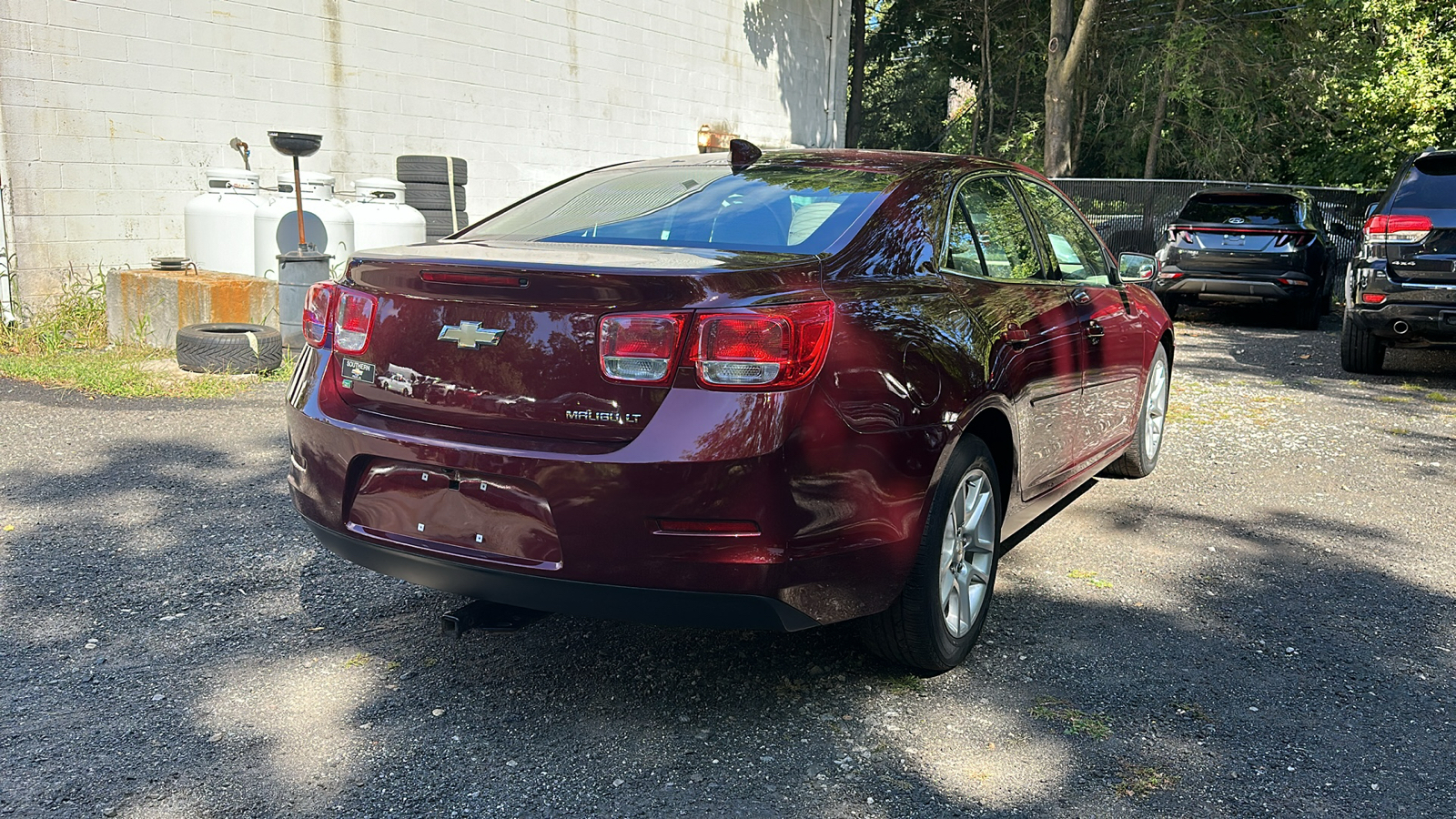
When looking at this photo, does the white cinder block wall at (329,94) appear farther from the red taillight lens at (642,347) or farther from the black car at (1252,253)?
the red taillight lens at (642,347)

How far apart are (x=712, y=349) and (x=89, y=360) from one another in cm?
702

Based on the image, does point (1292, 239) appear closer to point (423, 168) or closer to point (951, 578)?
point (423, 168)

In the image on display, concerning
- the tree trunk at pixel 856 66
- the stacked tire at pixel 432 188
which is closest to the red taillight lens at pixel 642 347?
the stacked tire at pixel 432 188

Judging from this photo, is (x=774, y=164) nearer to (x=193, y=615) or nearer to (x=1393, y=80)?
(x=193, y=615)

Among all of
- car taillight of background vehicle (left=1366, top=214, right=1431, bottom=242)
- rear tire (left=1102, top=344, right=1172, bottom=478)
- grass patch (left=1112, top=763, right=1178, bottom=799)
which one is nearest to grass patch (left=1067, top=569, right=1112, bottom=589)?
rear tire (left=1102, top=344, right=1172, bottom=478)

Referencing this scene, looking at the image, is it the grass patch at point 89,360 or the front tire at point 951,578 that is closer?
the front tire at point 951,578

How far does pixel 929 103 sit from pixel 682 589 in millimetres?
40437

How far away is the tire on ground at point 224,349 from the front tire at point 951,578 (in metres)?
5.91

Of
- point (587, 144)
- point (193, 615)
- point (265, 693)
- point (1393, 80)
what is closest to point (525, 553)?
point (265, 693)

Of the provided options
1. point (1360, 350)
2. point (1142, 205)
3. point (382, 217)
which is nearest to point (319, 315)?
point (382, 217)

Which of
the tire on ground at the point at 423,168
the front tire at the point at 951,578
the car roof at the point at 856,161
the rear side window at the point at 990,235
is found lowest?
the front tire at the point at 951,578

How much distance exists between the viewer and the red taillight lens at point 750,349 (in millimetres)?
2797

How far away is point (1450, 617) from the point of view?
4.12 meters

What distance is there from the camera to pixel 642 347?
2.81 metres
